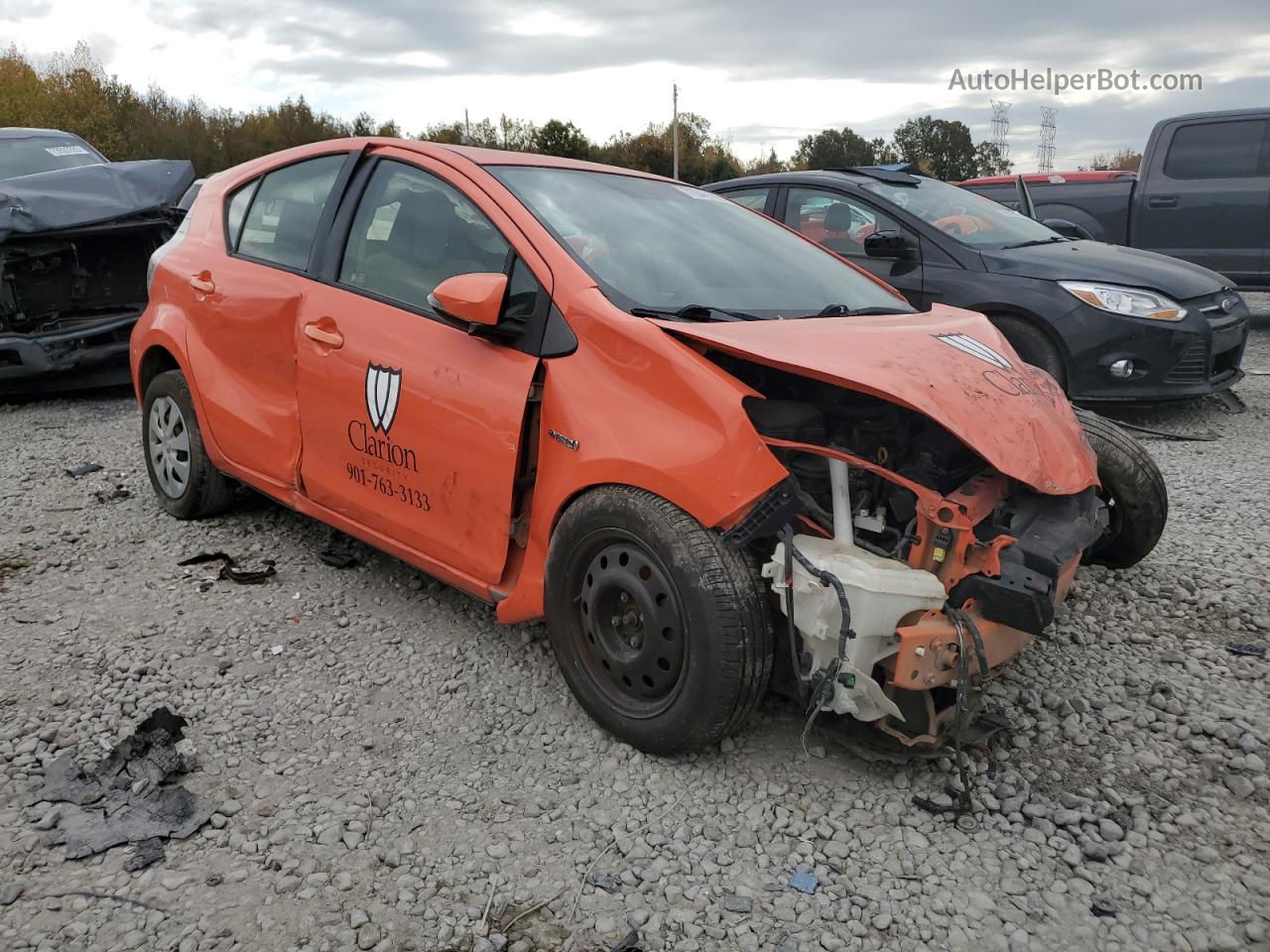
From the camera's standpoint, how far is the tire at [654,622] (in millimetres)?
2377

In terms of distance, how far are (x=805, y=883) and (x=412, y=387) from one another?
1799mm

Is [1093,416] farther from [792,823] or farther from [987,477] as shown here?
[792,823]

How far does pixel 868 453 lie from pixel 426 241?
5.16 feet

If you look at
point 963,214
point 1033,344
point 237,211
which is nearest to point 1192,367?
point 1033,344

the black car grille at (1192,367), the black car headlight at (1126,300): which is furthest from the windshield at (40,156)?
the black car grille at (1192,367)

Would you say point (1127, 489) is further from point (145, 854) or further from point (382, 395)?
point (145, 854)

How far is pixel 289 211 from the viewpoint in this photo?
3748 millimetres

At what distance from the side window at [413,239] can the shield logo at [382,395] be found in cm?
24

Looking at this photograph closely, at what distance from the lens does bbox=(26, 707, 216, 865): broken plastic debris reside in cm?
235

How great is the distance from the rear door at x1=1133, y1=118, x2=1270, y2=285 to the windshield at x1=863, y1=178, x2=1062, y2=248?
3.47 meters

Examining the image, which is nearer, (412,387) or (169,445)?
(412,387)

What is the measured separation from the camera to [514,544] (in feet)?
9.59

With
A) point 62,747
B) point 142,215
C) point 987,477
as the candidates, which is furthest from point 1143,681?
point 142,215

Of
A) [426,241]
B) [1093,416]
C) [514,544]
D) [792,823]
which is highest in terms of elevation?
[426,241]
